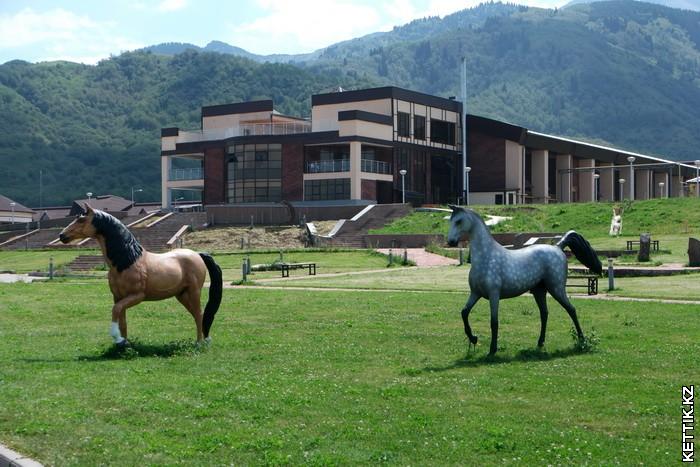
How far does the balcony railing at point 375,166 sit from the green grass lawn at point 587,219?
445 inches

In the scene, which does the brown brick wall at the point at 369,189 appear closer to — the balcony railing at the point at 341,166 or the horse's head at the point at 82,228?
the balcony railing at the point at 341,166

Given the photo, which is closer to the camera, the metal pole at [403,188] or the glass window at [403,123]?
the metal pole at [403,188]

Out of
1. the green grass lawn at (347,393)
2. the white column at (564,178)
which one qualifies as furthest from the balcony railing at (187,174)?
the green grass lawn at (347,393)

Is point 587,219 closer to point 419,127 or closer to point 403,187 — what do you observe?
point 403,187

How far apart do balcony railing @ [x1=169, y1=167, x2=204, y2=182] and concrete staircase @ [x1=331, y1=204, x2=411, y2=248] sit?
2716 centimetres

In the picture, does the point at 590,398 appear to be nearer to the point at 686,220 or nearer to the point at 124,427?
the point at 124,427

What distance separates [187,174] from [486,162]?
3048 cm

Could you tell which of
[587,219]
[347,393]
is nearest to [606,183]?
[587,219]

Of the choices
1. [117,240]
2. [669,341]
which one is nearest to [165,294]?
[117,240]

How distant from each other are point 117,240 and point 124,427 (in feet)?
19.5

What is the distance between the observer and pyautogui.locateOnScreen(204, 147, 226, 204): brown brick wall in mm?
87312

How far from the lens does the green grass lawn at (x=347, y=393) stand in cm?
970

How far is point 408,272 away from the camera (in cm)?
4134

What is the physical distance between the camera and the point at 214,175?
88062 millimetres
